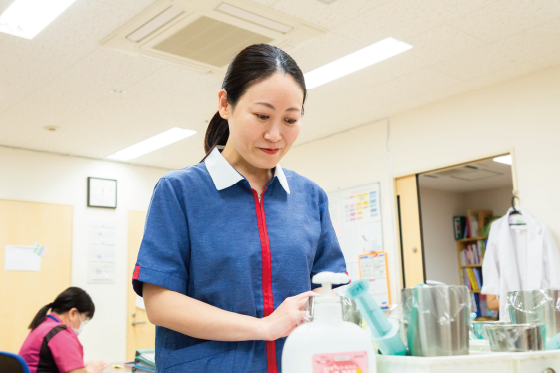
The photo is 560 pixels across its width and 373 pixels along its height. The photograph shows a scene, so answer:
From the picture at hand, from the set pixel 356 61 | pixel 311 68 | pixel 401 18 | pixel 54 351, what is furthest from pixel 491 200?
pixel 54 351

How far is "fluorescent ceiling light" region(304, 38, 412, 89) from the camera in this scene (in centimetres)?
335

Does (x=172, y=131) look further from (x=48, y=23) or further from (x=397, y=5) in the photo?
(x=397, y=5)

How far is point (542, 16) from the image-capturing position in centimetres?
299

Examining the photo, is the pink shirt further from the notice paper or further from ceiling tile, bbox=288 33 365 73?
the notice paper

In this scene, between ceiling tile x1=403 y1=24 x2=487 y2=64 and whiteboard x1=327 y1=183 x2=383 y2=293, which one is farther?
whiteboard x1=327 y1=183 x2=383 y2=293

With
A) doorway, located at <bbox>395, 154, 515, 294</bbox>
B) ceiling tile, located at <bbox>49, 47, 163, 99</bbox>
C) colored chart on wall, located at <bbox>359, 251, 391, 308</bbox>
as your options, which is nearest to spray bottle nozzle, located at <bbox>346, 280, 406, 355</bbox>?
ceiling tile, located at <bbox>49, 47, 163, 99</bbox>

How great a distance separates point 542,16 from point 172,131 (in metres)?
3.14

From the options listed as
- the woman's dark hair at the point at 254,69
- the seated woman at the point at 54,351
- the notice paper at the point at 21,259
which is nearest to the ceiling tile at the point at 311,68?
the notice paper at the point at 21,259

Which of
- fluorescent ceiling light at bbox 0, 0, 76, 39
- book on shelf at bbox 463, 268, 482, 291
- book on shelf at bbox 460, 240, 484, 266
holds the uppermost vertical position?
fluorescent ceiling light at bbox 0, 0, 76, 39

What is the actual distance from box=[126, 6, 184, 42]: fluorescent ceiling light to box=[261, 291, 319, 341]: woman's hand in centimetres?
226

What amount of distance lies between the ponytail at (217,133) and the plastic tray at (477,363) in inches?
24.5

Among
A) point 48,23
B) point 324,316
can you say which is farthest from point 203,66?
Result: point 324,316

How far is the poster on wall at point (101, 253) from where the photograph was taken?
545cm

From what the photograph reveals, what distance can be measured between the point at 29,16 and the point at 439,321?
288cm
